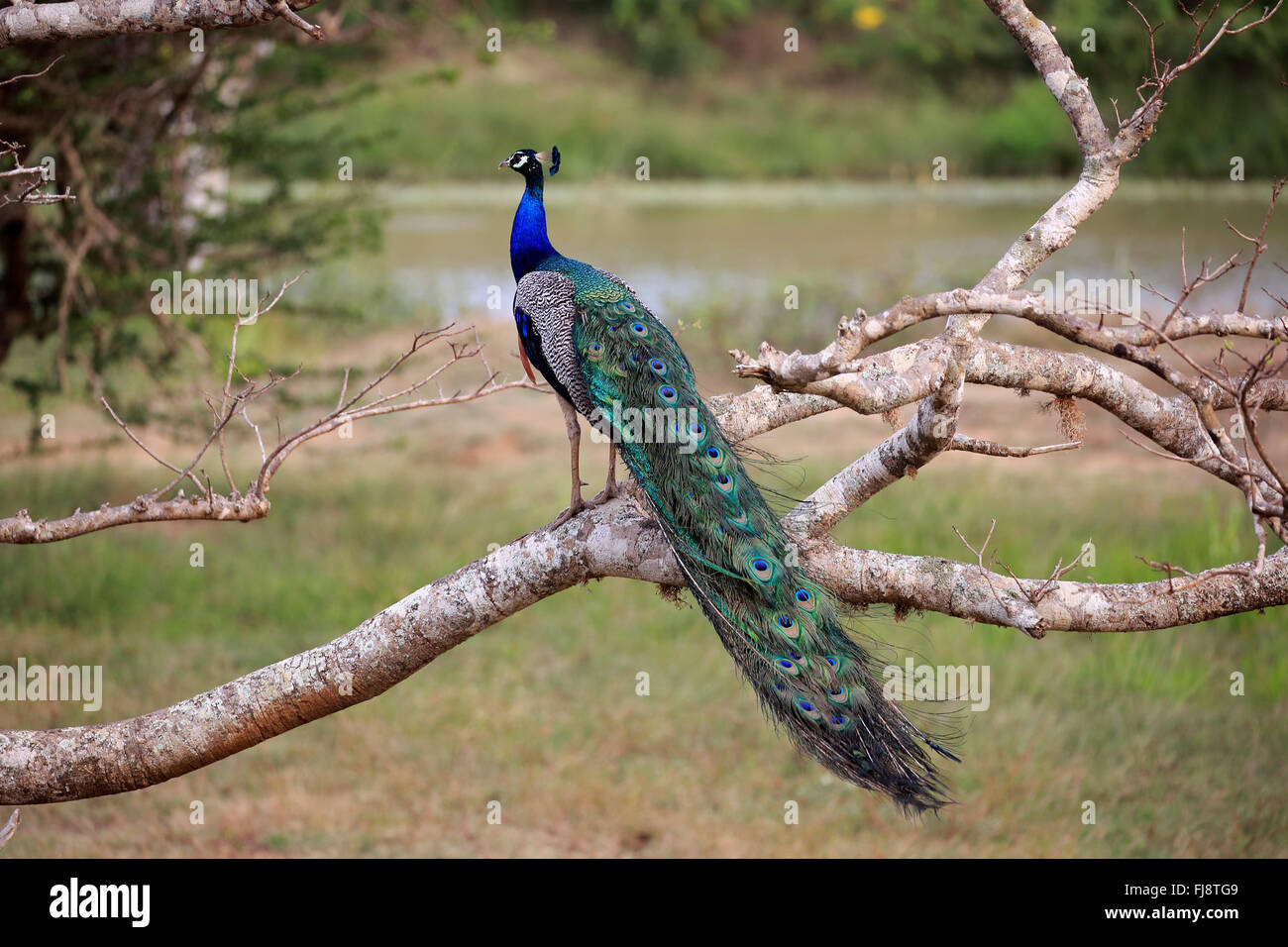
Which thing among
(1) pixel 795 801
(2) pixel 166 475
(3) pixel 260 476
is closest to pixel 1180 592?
(3) pixel 260 476

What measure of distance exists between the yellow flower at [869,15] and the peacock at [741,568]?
66.3 feet

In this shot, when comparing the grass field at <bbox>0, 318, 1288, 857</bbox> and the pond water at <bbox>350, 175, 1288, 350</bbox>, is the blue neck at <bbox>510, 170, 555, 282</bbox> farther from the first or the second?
the pond water at <bbox>350, 175, 1288, 350</bbox>

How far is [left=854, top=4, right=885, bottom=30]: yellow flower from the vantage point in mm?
21578

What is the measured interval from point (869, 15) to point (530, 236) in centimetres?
1970

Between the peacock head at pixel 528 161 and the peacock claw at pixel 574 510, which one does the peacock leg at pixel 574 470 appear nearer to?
the peacock claw at pixel 574 510

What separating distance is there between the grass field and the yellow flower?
49.5 feet

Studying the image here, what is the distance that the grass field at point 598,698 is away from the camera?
15.6ft

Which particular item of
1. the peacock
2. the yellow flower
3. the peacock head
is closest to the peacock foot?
the peacock

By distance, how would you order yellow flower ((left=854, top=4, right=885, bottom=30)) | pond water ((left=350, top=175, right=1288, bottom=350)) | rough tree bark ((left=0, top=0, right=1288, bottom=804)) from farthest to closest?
yellow flower ((left=854, top=4, right=885, bottom=30)), pond water ((left=350, top=175, right=1288, bottom=350)), rough tree bark ((left=0, top=0, right=1288, bottom=804))

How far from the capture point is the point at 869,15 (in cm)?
2158

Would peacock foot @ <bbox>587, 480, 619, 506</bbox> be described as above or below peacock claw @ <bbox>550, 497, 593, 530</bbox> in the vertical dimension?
A: above

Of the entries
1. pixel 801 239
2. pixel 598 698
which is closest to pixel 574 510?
pixel 598 698

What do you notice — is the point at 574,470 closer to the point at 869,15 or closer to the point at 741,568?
the point at 741,568

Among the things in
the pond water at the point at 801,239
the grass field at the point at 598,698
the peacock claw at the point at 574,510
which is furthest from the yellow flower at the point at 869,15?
the peacock claw at the point at 574,510
